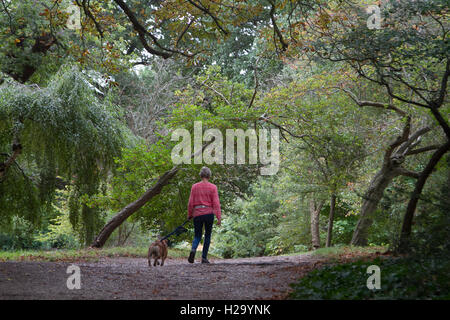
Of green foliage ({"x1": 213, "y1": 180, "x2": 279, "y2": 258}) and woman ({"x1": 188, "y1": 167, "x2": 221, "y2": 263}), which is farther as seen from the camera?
green foliage ({"x1": 213, "y1": 180, "x2": 279, "y2": 258})

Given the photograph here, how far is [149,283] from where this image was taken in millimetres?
6410

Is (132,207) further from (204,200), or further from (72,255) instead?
(204,200)

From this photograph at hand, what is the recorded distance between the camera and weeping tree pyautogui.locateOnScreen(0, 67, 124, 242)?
11.3 meters

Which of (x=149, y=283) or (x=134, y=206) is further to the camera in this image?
(x=134, y=206)

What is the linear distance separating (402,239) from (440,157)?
1493 mm

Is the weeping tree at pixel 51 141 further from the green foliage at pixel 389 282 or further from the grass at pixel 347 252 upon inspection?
the green foliage at pixel 389 282

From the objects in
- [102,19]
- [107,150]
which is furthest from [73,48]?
[107,150]

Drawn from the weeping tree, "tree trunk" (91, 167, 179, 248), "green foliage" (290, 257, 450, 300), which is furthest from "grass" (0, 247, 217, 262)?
"green foliage" (290, 257, 450, 300)

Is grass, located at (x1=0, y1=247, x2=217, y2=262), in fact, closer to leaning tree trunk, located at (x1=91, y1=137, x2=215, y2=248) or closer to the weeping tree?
leaning tree trunk, located at (x1=91, y1=137, x2=215, y2=248)

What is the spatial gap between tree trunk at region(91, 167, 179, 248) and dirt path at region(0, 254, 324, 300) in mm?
5886

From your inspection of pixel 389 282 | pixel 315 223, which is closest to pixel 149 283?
pixel 389 282

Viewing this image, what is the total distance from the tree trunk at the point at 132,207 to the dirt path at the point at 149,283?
589 cm

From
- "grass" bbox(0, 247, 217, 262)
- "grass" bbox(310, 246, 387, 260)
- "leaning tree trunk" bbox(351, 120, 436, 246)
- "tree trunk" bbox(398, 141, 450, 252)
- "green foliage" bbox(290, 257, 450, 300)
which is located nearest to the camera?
"green foliage" bbox(290, 257, 450, 300)

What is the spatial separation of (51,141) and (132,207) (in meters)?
3.57
